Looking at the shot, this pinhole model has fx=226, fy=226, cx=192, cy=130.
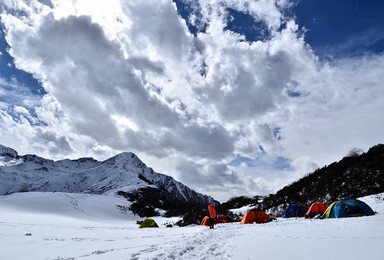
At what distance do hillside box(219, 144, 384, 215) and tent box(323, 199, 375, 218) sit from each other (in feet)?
28.1

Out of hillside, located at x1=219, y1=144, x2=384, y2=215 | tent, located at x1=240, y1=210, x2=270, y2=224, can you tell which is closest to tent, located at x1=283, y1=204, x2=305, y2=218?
tent, located at x1=240, y1=210, x2=270, y2=224

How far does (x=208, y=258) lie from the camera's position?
5441 mm

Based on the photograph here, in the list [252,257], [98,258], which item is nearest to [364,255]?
[252,257]

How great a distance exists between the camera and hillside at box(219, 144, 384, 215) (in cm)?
2403

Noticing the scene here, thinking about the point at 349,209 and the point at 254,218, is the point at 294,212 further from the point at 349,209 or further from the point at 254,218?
the point at 349,209

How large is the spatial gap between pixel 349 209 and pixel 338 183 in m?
15.2

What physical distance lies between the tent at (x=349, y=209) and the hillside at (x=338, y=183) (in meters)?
8.57

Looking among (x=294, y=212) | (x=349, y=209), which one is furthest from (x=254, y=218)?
(x=349, y=209)

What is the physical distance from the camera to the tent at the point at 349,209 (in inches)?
569

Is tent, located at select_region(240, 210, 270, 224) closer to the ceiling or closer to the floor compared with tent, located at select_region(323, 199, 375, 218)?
closer to the floor

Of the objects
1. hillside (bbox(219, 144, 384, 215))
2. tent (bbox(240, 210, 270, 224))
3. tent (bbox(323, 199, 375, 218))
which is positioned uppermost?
hillside (bbox(219, 144, 384, 215))

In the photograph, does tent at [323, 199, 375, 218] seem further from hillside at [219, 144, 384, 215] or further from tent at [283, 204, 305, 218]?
hillside at [219, 144, 384, 215]

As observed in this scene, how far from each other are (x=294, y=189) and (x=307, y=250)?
33788 millimetres

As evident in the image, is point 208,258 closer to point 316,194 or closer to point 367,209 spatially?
point 367,209
